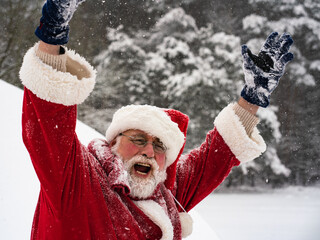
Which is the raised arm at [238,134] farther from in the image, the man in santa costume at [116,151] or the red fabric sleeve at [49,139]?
the red fabric sleeve at [49,139]

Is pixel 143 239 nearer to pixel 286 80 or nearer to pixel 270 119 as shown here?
pixel 270 119

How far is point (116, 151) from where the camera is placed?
1.59 m

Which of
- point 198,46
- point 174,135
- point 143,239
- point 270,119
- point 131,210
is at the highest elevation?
point 198,46

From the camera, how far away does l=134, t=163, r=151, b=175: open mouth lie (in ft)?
5.08

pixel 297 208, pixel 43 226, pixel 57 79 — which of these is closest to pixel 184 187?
pixel 43 226

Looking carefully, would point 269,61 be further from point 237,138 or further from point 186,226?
point 186,226

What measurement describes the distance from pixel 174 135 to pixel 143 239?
0.52m

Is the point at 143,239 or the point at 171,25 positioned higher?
the point at 171,25

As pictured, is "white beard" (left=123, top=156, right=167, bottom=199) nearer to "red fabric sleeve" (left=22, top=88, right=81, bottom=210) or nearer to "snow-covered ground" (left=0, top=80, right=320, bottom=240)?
"red fabric sleeve" (left=22, top=88, right=81, bottom=210)

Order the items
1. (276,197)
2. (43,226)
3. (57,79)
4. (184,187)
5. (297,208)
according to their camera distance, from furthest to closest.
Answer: (276,197), (297,208), (184,187), (43,226), (57,79)

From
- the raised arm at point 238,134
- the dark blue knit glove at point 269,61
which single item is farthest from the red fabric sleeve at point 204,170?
the dark blue knit glove at point 269,61

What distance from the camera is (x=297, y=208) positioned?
5988mm

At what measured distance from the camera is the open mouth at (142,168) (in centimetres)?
155

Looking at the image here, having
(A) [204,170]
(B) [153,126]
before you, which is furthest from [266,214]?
(B) [153,126]
